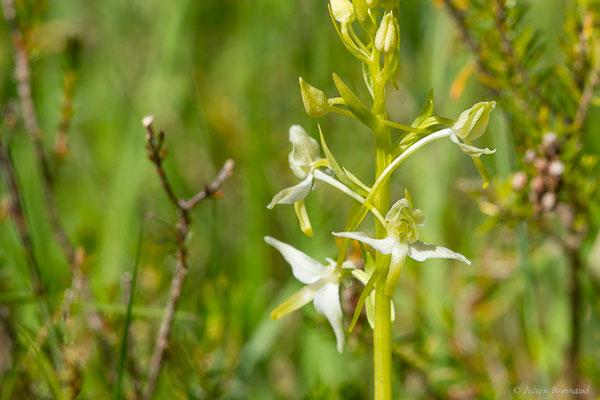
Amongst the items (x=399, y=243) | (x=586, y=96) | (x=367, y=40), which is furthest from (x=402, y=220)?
(x=586, y=96)

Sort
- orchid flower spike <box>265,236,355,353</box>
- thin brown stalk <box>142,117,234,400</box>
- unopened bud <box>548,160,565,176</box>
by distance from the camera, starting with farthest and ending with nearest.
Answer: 1. unopened bud <box>548,160,565,176</box>
2. thin brown stalk <box>142,117,234,400</box>
3. orchid flower spike <box>265,236,355,353</box>

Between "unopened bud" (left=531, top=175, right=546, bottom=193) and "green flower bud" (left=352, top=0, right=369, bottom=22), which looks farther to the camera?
"unopened bud" (left=531, top=175, right=546, bottom=193)

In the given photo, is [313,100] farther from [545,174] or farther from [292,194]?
[545,174]

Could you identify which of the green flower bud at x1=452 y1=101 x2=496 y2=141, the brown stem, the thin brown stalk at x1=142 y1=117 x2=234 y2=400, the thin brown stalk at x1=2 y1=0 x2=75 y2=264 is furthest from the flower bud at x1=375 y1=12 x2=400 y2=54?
the thin brown stalk at x1=2 y1=0 x2=75 y2=264

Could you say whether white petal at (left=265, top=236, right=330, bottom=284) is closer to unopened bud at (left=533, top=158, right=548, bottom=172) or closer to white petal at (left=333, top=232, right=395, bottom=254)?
white petal at (left=333, top=232, right=395, bottom=254)

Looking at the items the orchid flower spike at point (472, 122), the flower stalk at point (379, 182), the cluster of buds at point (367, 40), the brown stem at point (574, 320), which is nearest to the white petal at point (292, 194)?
the flower stalk at point (379, 182)

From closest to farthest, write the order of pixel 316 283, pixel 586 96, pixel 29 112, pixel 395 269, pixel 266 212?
pixel 395 269 → pixel 316 283 → pixel 586 96 → pixel 29 112 → pixel 266 212

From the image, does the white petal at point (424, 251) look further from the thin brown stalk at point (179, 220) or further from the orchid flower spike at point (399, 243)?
the thin brown stalk at point (179, 220)
